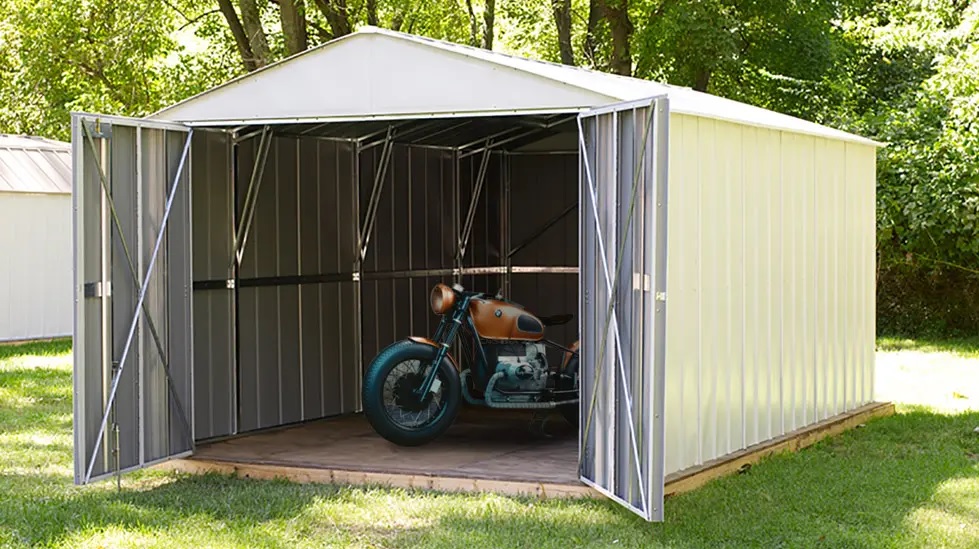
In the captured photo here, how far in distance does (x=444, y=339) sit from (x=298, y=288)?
4.41 feet

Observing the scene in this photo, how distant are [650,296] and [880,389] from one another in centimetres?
618

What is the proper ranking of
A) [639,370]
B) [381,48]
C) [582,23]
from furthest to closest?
1. [582,23]
2. [381,48]
3. [639,370]

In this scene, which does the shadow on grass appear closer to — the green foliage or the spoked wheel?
the spoked wheel

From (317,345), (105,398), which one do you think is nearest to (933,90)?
(317,345)

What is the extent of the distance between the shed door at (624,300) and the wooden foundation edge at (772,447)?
1.33 ft

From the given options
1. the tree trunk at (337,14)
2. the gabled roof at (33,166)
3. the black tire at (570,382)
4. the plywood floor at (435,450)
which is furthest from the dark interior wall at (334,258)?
the tree trunk at (337,14)

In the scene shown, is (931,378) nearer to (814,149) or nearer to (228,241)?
(814,149)

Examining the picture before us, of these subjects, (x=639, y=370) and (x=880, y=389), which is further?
(x=880, y=389)

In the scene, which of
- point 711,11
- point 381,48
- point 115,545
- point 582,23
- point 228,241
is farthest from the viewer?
point 582,23

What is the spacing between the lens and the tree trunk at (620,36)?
1923cm

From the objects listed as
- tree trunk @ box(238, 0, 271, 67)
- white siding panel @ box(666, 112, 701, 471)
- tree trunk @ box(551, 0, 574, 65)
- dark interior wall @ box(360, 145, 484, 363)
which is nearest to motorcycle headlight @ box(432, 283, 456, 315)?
dark interior wall @ box(360, 145, 484, 363)

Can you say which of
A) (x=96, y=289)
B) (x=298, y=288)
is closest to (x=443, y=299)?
(x=298, y=288)

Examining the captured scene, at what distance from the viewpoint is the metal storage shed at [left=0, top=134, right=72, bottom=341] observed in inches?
616

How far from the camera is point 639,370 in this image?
6258mm
